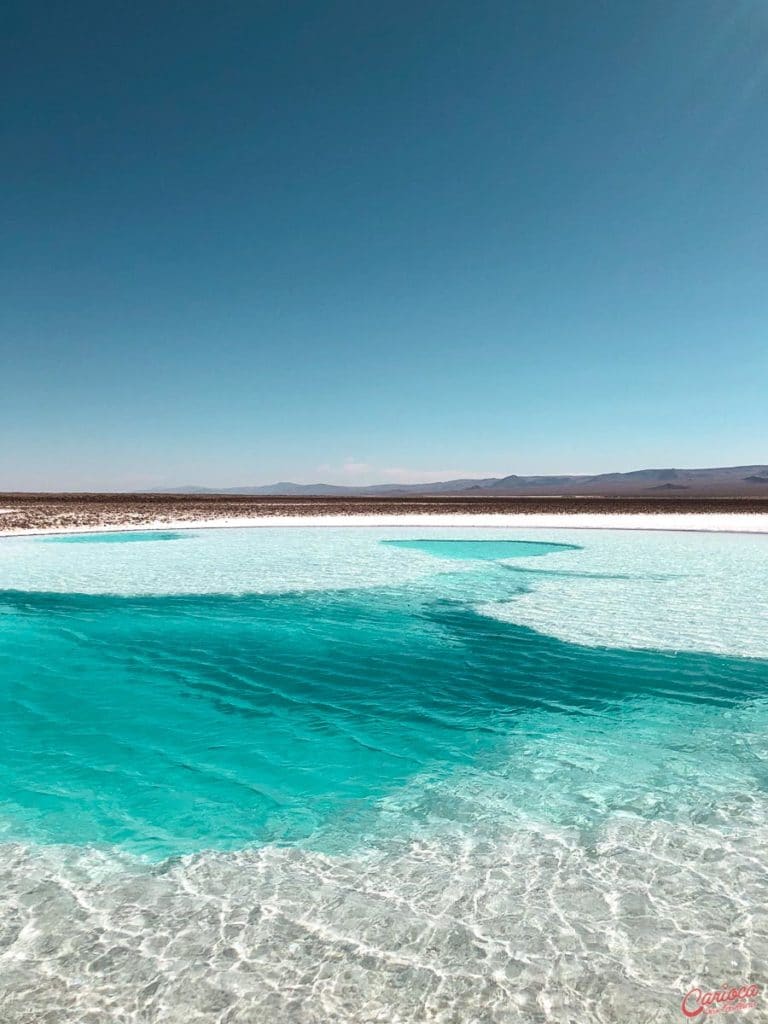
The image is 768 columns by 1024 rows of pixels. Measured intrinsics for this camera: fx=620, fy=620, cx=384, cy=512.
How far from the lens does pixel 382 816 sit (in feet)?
16.0

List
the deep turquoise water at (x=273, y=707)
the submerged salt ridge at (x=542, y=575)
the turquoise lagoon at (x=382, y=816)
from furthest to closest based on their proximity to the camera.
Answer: the submerged salt ridge at (x=542, y=575), the deep turquoise water at (x=273, y=707), the turquoise lagoon at (x=382, y=816)

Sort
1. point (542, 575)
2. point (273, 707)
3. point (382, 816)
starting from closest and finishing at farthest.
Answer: point (382, 816) < point (273, 707) < point (542, 575)

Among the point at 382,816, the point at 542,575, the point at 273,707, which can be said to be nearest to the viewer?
the point at 382,816

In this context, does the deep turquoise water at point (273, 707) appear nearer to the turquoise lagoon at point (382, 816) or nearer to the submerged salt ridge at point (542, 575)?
the turquoise lagoon at point (382, 816)

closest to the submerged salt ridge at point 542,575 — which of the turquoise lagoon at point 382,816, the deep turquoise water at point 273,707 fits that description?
the turquoise lagoon at point 382,816

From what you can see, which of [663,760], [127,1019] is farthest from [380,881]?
[663,760]

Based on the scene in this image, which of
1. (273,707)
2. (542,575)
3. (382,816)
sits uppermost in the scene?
(542,575)

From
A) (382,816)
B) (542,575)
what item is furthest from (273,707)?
(542,575)

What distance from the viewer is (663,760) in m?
5.75

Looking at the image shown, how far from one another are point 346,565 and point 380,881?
46.6 ft

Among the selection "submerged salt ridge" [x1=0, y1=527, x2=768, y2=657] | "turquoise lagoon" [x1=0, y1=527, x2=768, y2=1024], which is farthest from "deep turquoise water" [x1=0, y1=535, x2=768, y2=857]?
"submerged salt ridge" [x1=0, y1=527, x2=768, y2=657]

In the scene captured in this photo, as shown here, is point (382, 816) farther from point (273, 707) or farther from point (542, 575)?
point (542, 575)

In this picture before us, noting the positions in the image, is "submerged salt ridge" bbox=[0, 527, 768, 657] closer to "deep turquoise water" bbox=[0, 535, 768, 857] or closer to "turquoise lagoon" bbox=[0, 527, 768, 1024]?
"turquoise lagoon" bbox=[0, 527, 768, 1024]

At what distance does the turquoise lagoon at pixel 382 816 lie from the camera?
321 cm
